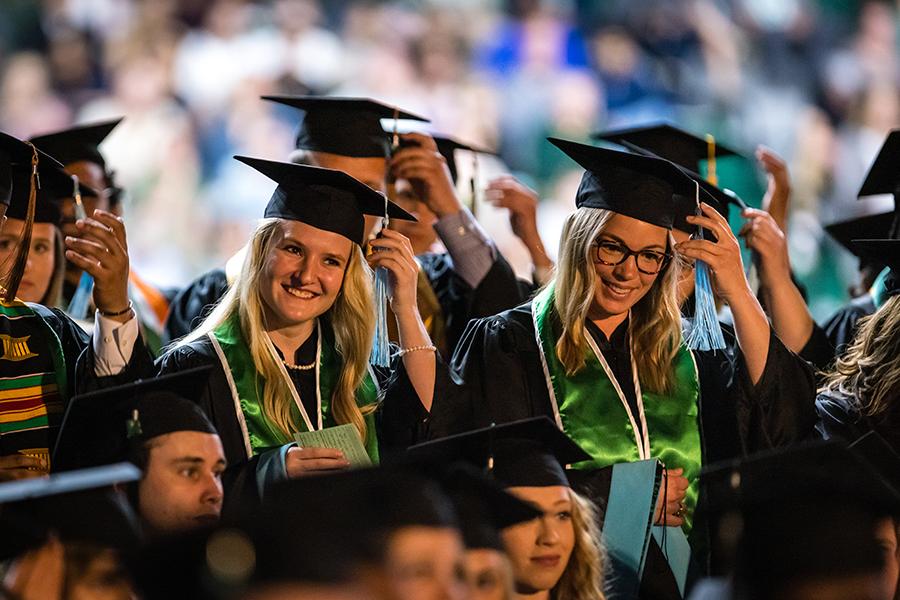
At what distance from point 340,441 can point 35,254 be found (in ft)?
5.23

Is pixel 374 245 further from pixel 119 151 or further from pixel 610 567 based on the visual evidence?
pixel 119 151

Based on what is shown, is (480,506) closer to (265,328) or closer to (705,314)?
(265,328)

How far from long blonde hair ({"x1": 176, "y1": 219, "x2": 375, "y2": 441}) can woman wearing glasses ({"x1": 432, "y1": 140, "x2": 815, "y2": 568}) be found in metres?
0.30

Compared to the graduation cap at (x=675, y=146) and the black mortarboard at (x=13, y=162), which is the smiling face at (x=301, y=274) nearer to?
the black mortarboard at (x=13, y=162)

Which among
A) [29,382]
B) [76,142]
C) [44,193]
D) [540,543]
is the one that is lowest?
[540,543]

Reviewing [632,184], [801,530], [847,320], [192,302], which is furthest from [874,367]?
[192,302]

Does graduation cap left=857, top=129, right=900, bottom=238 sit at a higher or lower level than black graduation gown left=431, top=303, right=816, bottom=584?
higher

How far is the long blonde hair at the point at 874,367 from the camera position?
4.67 meters

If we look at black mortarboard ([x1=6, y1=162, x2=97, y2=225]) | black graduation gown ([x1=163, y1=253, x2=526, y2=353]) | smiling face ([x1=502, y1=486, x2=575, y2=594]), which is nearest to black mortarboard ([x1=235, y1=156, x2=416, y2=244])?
black mortarboard ([x1=6, y1=162, x2=97, y2=225])

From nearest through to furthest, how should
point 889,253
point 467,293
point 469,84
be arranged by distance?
1. point 889,253
2. point 467,293
3. point 469,84

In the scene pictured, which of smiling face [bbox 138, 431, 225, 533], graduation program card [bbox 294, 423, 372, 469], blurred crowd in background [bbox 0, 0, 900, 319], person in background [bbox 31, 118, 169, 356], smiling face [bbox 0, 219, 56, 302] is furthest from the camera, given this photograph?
blurred crowd in background [bbox 0, 0, 900, 319]

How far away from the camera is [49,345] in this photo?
4363 mm

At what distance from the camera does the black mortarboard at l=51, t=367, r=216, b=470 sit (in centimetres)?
378

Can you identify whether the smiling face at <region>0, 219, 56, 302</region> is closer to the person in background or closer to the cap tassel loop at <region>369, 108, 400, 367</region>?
the person in background
